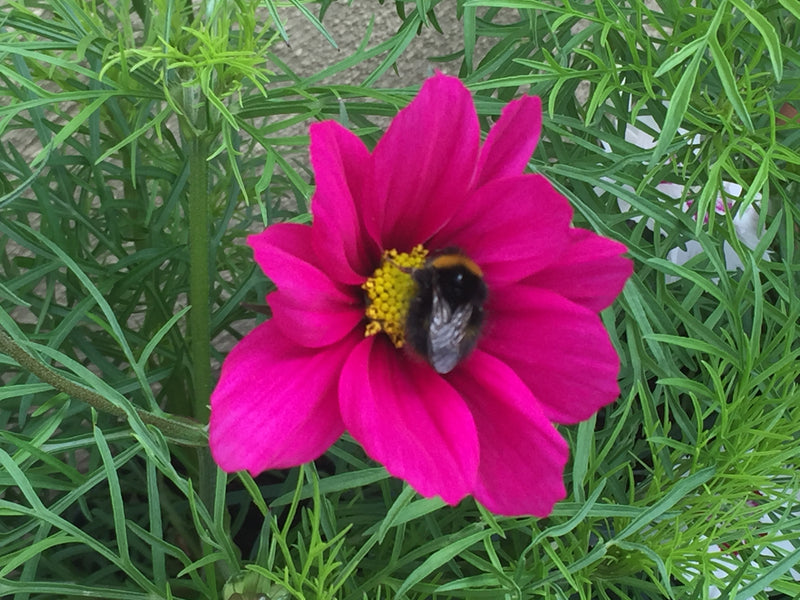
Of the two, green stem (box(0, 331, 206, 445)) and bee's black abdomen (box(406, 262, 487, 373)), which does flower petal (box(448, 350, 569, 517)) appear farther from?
green stem (box(0, 331, 206, 445))

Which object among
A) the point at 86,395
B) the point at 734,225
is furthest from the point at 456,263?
the point at 734,225

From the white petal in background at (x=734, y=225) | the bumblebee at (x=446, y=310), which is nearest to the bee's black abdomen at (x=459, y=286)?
the bumblebee at (x=446, y=310)

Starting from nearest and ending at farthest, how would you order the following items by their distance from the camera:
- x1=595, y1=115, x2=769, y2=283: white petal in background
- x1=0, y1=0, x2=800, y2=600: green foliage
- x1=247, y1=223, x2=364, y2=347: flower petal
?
x1=247, y1=223, x2=364, y2=347: flower petal
x1=0, y1=0, x2=800, y2=600: green foliage
x1=595, y1=115, x2=769, y2=283: white petal in background

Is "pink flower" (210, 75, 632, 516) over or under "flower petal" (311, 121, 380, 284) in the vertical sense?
under

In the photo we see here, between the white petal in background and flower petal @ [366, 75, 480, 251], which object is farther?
the white petal in background

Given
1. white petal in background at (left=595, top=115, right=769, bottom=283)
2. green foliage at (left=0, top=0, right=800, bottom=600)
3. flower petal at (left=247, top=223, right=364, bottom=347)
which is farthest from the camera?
white petal in background at (left=595, top=115, right=769, bottom=283)

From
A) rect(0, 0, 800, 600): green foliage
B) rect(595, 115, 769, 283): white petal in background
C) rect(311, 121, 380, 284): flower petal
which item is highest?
rect(311, 121, 380, 284): flower petal

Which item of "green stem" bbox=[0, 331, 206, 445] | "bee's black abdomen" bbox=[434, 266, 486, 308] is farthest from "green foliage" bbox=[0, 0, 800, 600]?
"bee's black abdomen" bbox=[434, 266, 486, 308]
